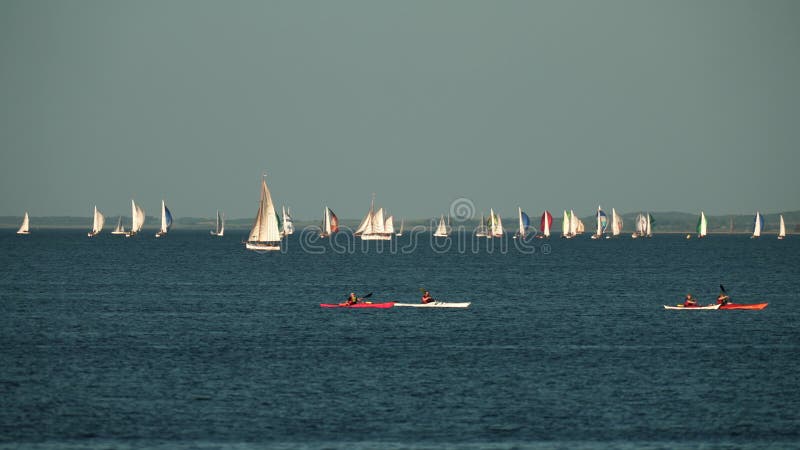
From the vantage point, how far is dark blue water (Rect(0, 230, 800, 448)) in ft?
144

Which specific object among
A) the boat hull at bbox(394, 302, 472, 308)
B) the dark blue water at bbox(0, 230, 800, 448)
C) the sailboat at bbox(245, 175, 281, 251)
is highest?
the sailboat at bbox(245, 175, 281, 251)

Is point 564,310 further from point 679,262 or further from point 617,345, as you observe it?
point 679,262

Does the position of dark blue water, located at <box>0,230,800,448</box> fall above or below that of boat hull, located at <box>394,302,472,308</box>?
below

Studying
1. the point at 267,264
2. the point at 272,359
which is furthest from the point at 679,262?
the point at 272,359

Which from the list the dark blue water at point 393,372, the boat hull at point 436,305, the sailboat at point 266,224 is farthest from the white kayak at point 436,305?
the sailboat at point 266,224

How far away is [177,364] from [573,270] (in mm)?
110596

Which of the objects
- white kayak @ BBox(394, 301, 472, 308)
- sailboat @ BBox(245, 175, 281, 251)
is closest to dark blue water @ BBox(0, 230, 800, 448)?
white kayak @ BBox(394, 301, 472, 308)

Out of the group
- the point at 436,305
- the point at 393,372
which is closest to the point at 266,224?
the point at 436,305

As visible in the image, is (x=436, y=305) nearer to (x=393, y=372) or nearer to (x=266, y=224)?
(x=393, y=372)

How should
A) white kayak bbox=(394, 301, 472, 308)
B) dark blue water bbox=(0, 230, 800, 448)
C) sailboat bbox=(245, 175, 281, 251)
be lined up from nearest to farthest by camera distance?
dark blue water bbox=(0, 230, 800, 448) → white kayak bbox=(394, 301, 472, 308) → sailboat bbox=(245, 175, 281, 251)

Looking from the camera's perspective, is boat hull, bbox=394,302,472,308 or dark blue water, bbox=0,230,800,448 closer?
dark blue water, bbox=0,230,800,448

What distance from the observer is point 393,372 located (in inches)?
2279

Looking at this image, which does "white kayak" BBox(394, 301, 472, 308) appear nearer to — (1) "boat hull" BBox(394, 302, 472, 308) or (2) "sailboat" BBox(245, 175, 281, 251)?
(1) "boat hull" BBox(394, 302, 472, 308)

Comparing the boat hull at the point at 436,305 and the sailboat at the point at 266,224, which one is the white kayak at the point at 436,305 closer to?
the boat hull at the point at 436,305
